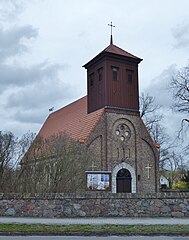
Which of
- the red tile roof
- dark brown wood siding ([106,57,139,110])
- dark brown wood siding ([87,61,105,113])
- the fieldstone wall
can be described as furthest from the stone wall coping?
dark brown wood siding ([87,61,105,113])

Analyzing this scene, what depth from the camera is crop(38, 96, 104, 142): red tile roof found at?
122 feet

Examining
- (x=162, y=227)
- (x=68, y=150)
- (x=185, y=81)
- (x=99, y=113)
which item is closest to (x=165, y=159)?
(x=185, y=81)

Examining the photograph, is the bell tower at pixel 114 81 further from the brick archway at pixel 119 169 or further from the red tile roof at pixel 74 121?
the brick archway at pixel 119 169

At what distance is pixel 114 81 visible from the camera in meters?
38.9

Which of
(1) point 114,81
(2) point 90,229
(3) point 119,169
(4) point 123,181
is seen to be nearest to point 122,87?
(1) point 114,81

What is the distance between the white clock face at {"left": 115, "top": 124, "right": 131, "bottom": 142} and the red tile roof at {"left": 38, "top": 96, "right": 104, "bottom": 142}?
2.42 metres

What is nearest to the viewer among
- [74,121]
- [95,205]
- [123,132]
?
[95,205]

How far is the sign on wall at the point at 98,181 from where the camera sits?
26.4 metres

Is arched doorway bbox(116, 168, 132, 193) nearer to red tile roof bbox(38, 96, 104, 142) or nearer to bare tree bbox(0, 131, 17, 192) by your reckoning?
red tile roof bbox(38, 96, 104, 142)

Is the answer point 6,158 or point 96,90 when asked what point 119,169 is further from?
point 6,158

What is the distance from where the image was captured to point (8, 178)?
73.7 ft

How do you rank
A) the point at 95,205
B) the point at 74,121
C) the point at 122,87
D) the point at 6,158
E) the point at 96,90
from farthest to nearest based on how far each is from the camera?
1. the point at 74,121
2. the point at 96,90
3. the point at 122,87
4. the point at 6,158
5. the point at 95,205

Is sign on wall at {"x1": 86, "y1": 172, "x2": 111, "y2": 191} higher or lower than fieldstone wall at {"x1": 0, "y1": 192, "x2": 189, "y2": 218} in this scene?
higher

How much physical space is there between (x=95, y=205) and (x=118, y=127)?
19994mm
